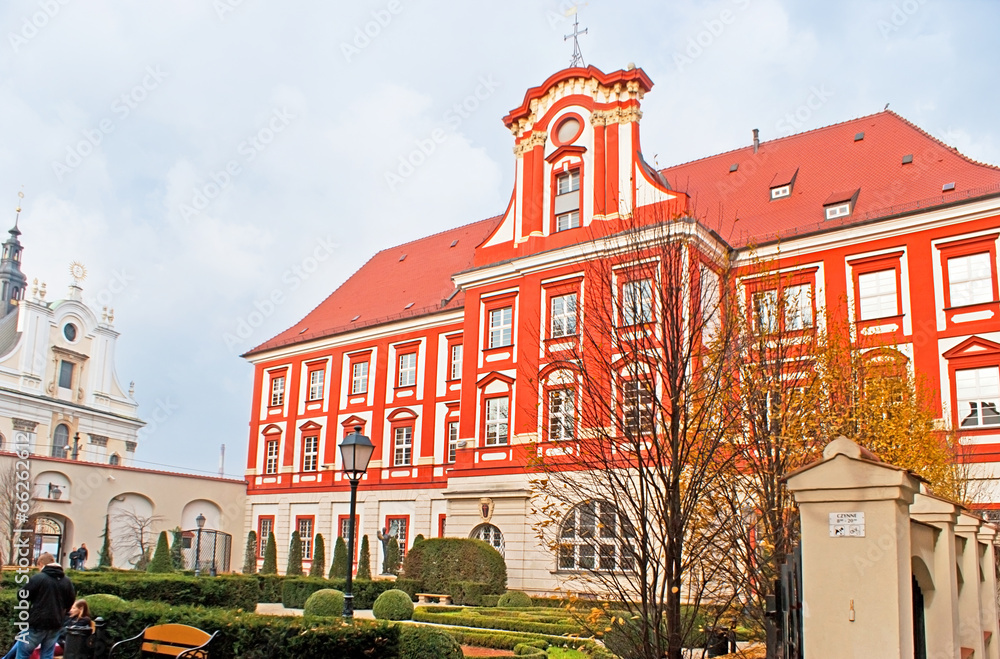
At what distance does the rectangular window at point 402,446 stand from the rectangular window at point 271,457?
26.0 feet

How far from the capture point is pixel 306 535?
39.1 metres

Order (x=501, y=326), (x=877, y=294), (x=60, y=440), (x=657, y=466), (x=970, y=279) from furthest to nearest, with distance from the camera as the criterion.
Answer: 1. (x=60, y=440)
2. (x=501, y=326)
3. (x=877, y=294)
4. (x=970, y=279)
5. (x=657, y=466)

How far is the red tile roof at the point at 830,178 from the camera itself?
2578 cm

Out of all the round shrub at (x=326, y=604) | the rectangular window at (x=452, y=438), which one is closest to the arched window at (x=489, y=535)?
the rectangular window at (x=452, y=438)

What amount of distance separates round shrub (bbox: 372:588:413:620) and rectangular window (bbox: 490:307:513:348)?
1105cm

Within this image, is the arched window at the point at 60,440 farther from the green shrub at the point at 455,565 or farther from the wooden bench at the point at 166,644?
the wooden bench at the point at 166,644

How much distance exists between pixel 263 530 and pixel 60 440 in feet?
84.9

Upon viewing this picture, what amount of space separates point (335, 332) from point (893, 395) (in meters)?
28.7

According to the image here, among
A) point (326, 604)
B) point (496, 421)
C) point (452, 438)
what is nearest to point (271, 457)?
point (452, 438)

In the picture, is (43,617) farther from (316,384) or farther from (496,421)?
(316,384)

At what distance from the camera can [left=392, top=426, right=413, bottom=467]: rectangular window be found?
3694cm

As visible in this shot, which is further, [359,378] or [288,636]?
[359,378]

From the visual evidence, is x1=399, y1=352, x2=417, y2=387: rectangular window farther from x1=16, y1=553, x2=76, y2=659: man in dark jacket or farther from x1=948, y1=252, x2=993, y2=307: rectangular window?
x1=16, y1=553, x2=76, y2=659: man in dark jacket

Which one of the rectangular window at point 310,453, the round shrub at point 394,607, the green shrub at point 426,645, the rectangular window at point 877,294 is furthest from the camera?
the rectangular window at point 310,453
